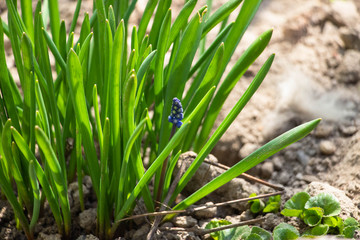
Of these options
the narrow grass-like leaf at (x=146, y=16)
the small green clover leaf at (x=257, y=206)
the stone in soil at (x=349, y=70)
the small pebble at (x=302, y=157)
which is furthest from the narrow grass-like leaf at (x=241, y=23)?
the stone in soil at (x=349, y=70)

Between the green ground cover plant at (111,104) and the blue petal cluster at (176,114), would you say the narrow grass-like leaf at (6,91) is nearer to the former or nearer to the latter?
the green ground cover plant at (111,104)

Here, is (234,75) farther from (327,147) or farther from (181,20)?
(327,147)

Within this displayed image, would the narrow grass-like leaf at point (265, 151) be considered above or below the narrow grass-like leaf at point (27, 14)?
below

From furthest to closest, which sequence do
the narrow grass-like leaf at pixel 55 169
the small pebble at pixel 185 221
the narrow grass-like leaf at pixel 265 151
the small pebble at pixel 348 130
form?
the small pebble at pixel 348 130 < the small pebble at pixel 185 221 < the narrow grass-like leaf at pixel 265 151 < the narrow grass-like leaf at pixel 55 169

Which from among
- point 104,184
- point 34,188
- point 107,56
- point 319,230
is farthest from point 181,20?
point 319,230

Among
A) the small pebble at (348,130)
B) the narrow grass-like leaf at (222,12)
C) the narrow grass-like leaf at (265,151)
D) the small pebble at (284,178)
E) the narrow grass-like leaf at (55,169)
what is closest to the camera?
the narrow grass-like leaf at (55,169)

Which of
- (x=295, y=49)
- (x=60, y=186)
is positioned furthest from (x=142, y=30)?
(x=295, y=49)

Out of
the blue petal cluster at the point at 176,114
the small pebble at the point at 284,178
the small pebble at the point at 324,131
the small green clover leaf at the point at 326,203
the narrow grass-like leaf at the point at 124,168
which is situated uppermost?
the blue petal cluster at the point at 176,114
